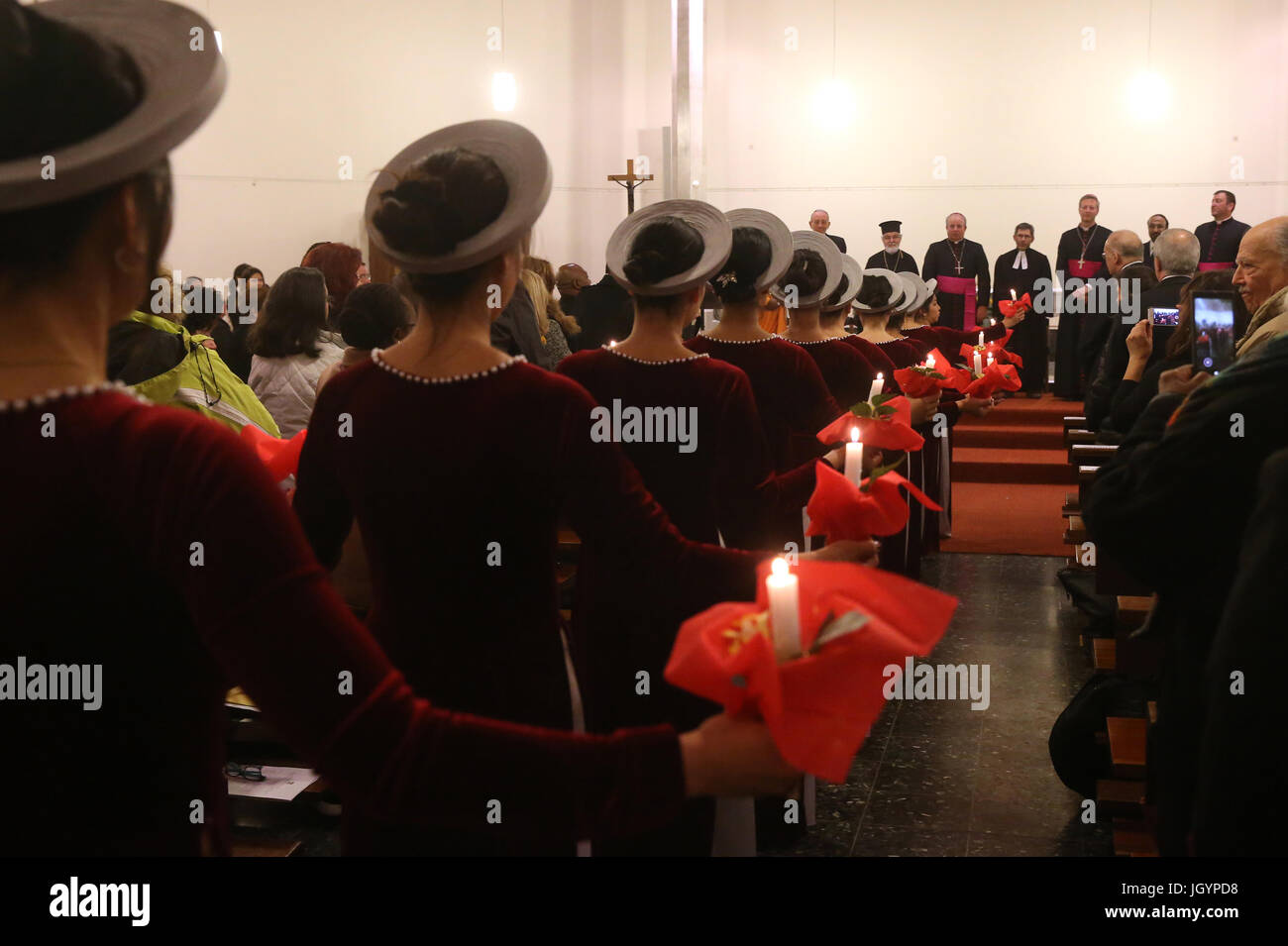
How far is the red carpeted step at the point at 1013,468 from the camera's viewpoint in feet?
34.3

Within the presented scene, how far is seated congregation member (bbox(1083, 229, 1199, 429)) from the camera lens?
598 centimetres

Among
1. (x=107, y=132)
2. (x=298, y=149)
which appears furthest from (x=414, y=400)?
(x=298, y=149)

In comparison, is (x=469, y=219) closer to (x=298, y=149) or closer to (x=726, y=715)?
(x=726, y=715)

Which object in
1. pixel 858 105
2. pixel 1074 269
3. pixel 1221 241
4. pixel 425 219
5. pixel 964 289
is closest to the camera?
pixel 425 219

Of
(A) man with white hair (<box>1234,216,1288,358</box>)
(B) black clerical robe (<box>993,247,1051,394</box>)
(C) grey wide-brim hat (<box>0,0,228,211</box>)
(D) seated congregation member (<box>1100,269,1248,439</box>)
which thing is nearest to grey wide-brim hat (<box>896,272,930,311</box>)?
(D) seated congregation member (<box>1100,269,1248,439</box>)

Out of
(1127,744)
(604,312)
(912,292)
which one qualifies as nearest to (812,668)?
(1127,744)

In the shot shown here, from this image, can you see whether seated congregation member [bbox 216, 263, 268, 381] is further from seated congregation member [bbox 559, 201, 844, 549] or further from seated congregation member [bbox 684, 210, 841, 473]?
seated congregation member [bbox 559, 201, 844, 549]

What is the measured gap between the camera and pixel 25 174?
38.4 inches

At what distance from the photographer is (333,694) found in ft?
3.25

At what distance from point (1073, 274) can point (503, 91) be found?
6367 mm

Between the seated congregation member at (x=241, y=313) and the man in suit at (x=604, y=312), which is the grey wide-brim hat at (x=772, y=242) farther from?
the man in suit at (x=604, y=312)

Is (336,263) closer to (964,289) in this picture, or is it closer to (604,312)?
(604,312)

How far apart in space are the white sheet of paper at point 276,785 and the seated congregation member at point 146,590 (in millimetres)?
2793

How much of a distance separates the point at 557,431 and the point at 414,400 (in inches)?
8.1
